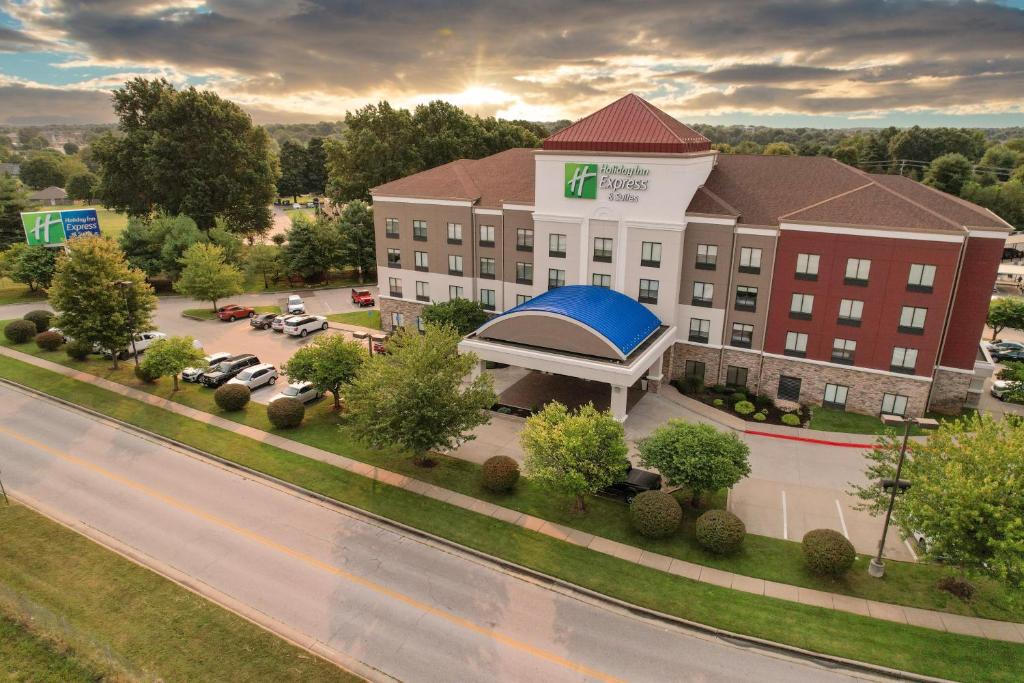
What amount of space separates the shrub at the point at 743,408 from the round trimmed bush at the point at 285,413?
93.0ft

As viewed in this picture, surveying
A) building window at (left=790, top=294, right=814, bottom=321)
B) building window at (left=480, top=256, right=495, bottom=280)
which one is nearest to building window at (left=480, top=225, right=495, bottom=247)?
building window at (left=480, top=256, right=495, bottom=280)

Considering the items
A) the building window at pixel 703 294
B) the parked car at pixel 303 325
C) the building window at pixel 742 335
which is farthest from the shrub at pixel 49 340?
the building window at pixel 742 335

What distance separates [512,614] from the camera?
78.6 feet

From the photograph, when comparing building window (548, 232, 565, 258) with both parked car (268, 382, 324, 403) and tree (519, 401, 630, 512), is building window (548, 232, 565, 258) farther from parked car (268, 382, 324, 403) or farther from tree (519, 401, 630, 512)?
tree (519, 401, 630, 512)

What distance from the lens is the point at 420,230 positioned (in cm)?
5466

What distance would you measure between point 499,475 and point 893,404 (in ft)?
88.5

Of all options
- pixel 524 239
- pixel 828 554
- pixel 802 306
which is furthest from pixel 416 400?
pixel 802 306

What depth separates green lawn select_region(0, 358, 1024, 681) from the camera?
21766 mm

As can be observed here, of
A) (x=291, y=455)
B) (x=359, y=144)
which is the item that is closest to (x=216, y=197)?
(x=359, y=144)

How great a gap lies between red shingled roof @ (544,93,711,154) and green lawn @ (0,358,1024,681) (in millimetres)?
24073

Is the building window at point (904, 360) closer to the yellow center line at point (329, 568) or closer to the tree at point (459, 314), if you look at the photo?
the tree at point (459, 314)

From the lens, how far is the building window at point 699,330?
145ft

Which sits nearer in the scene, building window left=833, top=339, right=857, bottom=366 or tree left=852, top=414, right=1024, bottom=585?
tree left=852, top=414, right=1024, bottom=585

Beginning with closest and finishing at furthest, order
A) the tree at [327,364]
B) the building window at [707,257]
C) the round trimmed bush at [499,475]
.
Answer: the round trimmed bush at [499,475] → the tree at [327,364] → the building window at [707,257]
